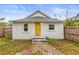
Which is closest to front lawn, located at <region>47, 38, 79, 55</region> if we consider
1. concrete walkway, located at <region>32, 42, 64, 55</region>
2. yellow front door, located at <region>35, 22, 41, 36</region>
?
concrete walkway, located at <region>32, 42, 64, 55</region>

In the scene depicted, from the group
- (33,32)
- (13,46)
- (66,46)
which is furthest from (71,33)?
(13,46)

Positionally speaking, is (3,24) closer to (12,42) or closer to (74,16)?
(12,42)

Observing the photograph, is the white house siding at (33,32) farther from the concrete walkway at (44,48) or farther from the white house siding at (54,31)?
the concrete walkway at (44,48)

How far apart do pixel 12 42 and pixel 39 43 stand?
1.29 feet

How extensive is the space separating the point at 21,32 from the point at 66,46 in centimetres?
69

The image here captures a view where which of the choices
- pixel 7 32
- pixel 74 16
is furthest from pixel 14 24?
pixel 74 16

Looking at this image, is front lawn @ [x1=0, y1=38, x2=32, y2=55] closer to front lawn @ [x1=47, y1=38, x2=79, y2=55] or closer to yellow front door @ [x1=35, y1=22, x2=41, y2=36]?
yellow front door @ [x1=35, y1=22, x2=41, y2=36]

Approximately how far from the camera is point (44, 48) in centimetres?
1172

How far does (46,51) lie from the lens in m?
11.7

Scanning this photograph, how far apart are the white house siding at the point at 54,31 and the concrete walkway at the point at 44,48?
0.15 metres

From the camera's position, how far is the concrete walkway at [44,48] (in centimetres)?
1169

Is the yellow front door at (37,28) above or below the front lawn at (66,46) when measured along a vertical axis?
above

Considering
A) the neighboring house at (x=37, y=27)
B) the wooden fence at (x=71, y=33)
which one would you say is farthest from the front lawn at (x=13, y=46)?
the wooden fence at (x=71, y=33)
